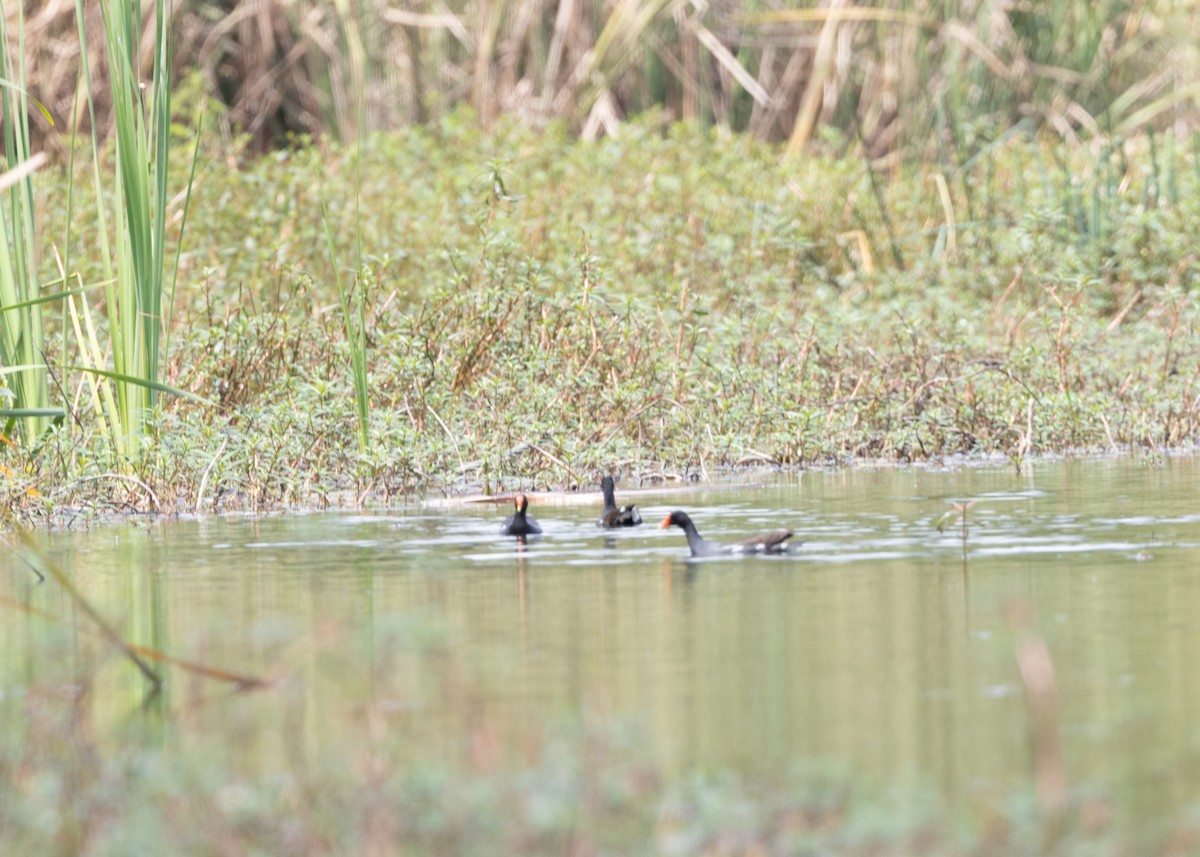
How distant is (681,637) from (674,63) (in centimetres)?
1604

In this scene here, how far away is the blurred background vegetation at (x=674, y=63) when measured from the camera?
824 inches

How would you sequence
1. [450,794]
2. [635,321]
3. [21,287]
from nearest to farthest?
1. [450,794]
2. [21,287]
3. [635,321]

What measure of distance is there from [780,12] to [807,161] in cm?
167

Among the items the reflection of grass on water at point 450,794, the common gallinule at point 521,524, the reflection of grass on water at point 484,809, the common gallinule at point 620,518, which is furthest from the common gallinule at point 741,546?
the reflection of grass on water at point 484,809

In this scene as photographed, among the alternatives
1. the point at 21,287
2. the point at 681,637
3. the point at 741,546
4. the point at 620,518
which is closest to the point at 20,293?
the point at 21,287

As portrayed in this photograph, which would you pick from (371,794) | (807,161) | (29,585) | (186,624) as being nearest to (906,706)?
(371,794)

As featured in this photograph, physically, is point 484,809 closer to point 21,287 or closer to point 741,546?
point 741,546

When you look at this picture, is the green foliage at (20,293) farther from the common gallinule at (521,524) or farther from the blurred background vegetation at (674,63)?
the blurred background vegetation at (674,63)

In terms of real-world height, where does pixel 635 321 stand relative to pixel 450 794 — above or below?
above

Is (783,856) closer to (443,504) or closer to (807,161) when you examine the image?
(443,504)

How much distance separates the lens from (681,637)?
645cm

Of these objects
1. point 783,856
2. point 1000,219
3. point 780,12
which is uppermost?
point 780,12

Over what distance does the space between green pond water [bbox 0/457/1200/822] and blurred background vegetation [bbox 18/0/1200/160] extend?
11.6m

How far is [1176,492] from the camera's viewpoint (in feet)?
33.4
